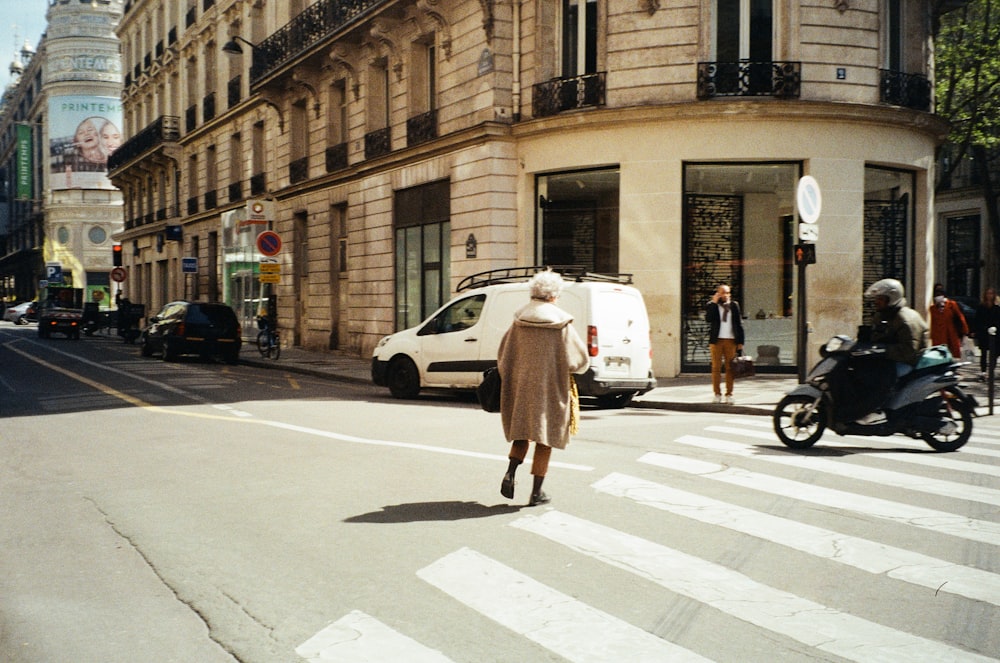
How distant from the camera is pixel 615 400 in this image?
14.6 m

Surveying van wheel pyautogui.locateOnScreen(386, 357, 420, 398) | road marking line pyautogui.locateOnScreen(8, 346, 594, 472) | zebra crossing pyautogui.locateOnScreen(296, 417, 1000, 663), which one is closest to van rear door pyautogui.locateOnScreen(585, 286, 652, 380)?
van wheel pyautogui.locateOnScreen(386, 357, 420, 398)

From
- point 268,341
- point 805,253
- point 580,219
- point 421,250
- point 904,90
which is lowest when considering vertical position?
point 268,341

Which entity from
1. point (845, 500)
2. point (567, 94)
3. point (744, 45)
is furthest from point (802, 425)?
point (567, 94)

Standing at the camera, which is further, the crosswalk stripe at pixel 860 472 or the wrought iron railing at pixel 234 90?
the wrought iron railing at pixel 234 90

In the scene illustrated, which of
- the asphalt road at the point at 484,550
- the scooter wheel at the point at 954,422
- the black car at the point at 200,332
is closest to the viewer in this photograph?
the asphalt road at the point at 484,550

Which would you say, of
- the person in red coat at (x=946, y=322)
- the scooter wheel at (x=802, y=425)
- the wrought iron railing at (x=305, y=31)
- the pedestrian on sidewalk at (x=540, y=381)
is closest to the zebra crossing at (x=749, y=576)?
the pedestrian on sidewalk at (x=540, y=381)

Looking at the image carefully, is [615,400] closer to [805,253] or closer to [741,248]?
[805,253]

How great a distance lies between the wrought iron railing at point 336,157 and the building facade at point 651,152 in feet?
0.94

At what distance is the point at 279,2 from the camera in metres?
31.5

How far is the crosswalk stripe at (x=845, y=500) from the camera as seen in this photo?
6117mm

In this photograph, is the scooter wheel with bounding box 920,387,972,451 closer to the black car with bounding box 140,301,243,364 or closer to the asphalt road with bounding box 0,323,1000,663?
the asphalt road with bounding box 0,323,1000,663

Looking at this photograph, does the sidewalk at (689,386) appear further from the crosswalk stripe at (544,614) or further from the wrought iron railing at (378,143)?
the crosswalk stripe at (544,614)

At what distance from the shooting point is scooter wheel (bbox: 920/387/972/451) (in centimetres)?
948

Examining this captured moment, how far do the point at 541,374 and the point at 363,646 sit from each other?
124 inches
